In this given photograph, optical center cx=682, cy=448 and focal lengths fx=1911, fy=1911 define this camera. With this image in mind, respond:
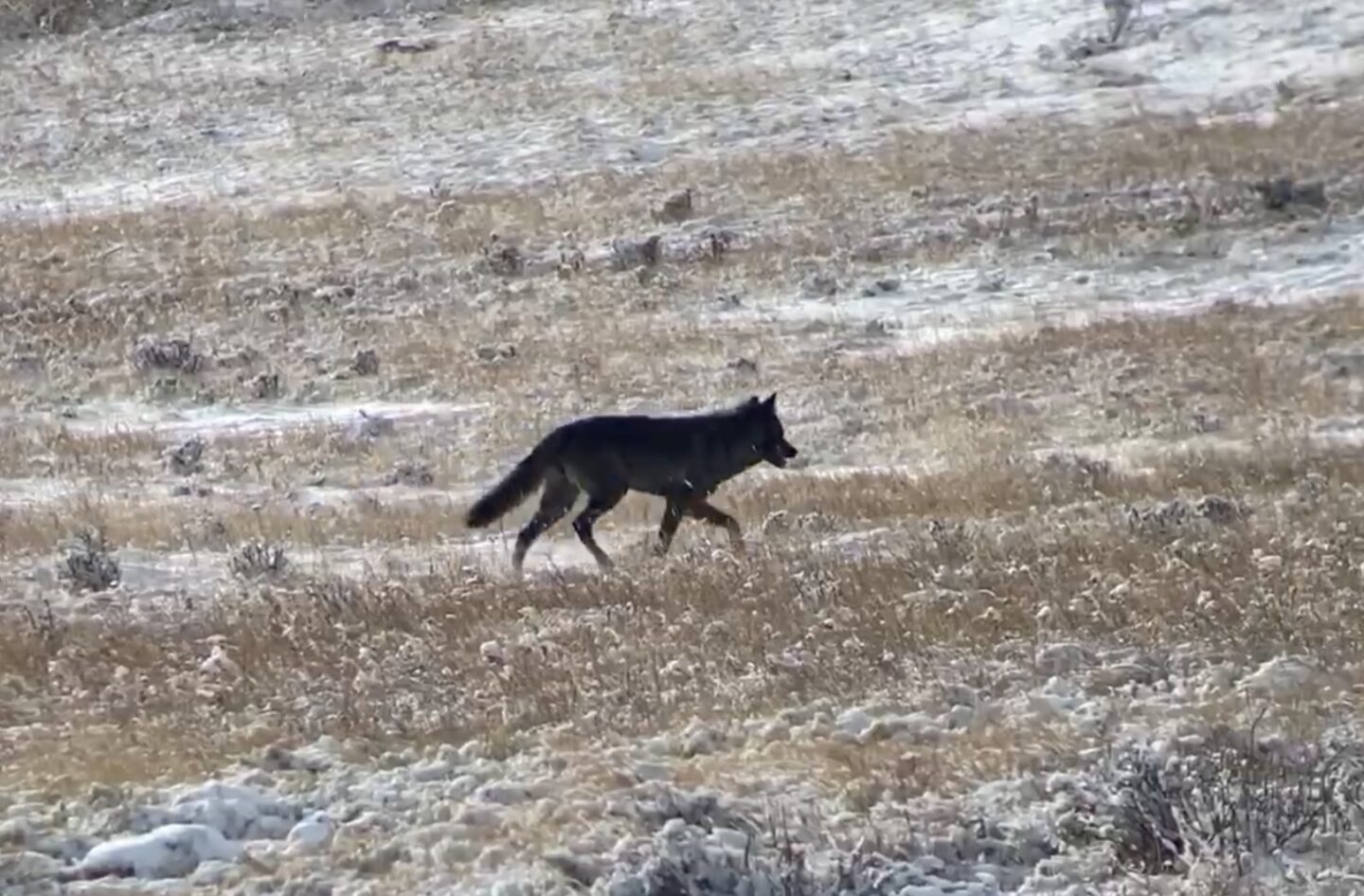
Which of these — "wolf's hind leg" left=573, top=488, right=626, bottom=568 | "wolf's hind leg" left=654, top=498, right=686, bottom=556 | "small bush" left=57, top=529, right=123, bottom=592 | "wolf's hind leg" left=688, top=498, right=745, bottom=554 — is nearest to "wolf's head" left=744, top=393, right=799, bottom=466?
"wolf's hind leg" left=688, top=498, right=745, bottom=554

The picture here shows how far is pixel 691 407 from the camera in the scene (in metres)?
17.4

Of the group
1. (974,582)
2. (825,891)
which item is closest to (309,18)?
Answer: (974,582)

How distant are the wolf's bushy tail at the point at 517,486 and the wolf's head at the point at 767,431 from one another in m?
1.81

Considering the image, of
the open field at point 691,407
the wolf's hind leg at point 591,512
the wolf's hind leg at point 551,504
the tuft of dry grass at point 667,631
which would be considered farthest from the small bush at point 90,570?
the wolf's hind leg at point 591,512

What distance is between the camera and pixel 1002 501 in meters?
11.9

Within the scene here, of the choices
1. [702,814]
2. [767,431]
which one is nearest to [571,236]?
[767,431]

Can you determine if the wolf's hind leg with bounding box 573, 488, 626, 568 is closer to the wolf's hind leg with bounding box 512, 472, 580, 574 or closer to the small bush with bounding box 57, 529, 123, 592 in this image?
the wolf's hind leg with bounding box 512, 472, 580, 574

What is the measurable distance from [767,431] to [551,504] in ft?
6.70

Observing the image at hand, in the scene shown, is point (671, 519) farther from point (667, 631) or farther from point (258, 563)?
point (667, 631)

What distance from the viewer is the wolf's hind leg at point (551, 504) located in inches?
448

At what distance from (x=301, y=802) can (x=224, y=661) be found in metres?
1.87

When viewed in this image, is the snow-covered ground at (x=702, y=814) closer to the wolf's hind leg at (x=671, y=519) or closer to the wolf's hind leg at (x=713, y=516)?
the wolf's hind leg at (x=713, y=516)

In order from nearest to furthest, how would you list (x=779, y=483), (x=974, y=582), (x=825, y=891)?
(x=825, y=891) < (x=974, y=582) < (x=779, y=483)

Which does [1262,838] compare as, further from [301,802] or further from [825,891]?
[301,802]
